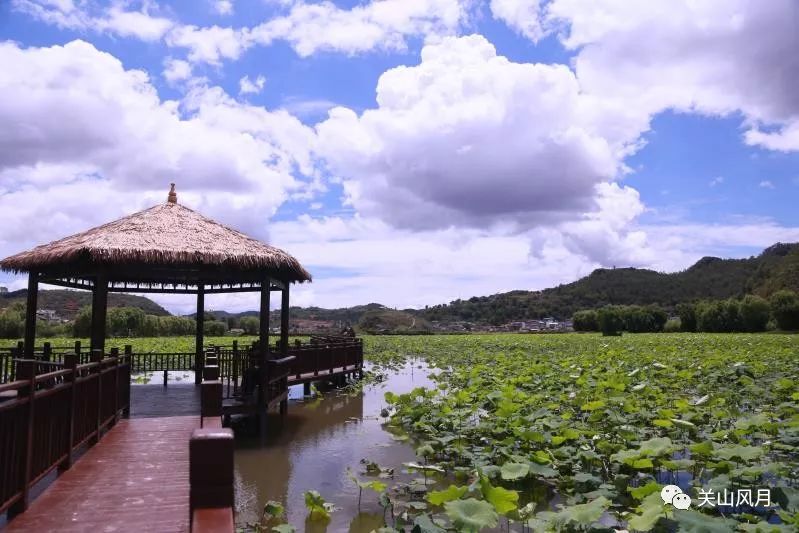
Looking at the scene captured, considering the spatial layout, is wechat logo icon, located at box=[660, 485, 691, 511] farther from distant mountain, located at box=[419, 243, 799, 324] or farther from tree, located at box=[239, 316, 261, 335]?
distant mountain, located at box=[419, 243, 799, 324]

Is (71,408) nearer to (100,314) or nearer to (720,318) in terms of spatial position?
(100,314)

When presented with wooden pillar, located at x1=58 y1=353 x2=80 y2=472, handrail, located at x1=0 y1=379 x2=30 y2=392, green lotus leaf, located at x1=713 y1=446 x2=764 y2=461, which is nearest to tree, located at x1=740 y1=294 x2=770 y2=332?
green lotus leaf, located at x1=713 y1=446 x2=764 y2=461

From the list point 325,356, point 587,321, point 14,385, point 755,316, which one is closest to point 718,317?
point 755,316

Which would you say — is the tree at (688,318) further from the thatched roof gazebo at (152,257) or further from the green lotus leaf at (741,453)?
the green lotus leaf at (741,453)

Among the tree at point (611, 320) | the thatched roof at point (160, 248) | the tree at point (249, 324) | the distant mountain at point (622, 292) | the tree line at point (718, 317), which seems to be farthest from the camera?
the distant mountain at point (622, 292)

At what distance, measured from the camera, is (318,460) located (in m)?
8.30

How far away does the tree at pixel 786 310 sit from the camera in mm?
48000

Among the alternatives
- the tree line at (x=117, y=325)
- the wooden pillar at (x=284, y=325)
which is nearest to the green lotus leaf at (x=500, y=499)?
the wooden pillar at (x=284, y=325)

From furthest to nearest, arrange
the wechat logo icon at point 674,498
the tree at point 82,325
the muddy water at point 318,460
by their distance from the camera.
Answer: the tree at point 82,325 < the muddy water at point 318,460 < the wechat logo icon at point 674,498

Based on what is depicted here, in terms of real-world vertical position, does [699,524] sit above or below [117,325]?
below

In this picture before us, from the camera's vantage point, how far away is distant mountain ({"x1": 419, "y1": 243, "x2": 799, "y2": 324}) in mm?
102000

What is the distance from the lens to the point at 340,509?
6105mm

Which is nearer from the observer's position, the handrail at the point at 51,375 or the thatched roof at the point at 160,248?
the handrail at the point at 51,375

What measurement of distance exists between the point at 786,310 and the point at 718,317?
550 centimetres
